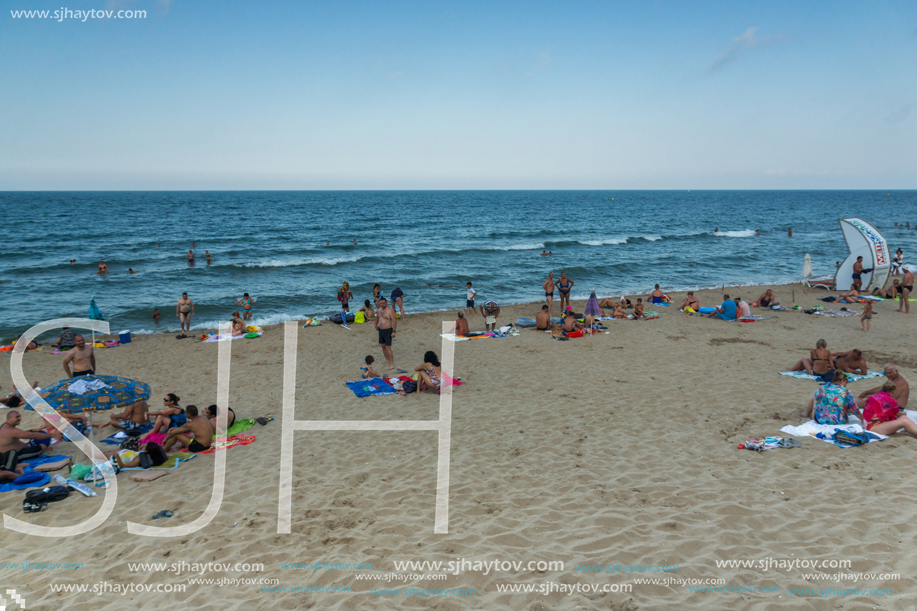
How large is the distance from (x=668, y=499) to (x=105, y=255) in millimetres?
35879

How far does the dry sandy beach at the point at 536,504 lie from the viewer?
4316 mm

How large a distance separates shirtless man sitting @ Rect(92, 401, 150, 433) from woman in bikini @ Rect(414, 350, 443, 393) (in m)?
4.75

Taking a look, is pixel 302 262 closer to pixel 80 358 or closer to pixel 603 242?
pixel 80 358

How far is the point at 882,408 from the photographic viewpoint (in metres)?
7.18

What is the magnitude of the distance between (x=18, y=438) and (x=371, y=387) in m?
5.47

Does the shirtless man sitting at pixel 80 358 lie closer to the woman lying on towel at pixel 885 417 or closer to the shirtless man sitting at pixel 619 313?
the woman lying on towel at pixel 885 417

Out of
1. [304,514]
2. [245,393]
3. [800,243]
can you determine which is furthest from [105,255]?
[800,243]

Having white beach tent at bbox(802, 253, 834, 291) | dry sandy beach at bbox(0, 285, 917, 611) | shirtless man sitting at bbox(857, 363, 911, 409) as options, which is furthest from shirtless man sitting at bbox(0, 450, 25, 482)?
white beach tent at bbox(802, 253, 834, 291)

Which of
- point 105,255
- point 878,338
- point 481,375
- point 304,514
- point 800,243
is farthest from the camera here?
point 800,243

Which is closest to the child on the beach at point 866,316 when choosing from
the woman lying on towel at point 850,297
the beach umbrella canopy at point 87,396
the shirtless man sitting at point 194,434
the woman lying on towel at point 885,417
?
the woman lying on towel at point 850,297

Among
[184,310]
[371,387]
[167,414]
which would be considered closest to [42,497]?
[167,414]

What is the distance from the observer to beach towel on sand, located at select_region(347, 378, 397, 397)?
32.5 ft

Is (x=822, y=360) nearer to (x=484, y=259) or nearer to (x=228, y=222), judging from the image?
(x=484, y=259)

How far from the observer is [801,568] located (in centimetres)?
438
